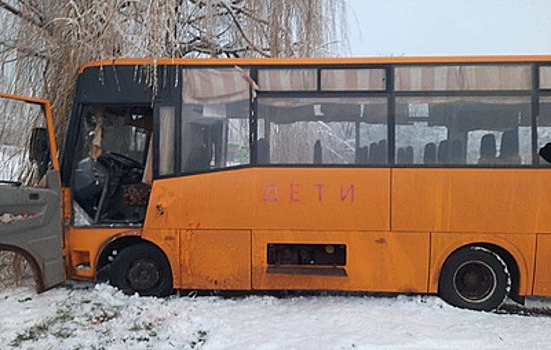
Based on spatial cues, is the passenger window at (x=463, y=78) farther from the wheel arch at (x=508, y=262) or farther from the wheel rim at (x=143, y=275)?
the wheel rim at (x=143, y=275)

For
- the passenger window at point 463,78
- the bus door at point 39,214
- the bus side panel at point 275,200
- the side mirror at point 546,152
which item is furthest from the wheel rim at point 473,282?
the bus door at point 39,214

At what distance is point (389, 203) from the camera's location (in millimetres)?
4957

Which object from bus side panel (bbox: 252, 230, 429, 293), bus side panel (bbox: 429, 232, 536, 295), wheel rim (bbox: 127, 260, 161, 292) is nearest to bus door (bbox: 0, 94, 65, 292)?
wheel rim (bbox: 127, 260, 161, 292)

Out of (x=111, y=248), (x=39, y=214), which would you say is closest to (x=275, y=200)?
(x=111, y=248)

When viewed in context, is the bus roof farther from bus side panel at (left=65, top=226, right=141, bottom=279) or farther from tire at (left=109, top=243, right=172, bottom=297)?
tire at (left=109, top=243, right=172, bottom=297)

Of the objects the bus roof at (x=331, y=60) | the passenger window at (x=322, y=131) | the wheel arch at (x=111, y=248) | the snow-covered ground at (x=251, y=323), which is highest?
the bus roof at (x=331, y=60)

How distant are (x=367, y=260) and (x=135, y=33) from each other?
4378 millimetres

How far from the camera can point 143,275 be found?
Result: 5.27 meters

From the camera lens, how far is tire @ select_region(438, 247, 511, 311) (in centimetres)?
498

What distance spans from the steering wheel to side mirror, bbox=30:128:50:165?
69 cm

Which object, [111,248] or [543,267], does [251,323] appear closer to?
[111,248]

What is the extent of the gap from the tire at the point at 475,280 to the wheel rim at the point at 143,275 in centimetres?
353

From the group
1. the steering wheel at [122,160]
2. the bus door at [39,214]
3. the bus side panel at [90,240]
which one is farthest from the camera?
the steering wheel at [122,160]

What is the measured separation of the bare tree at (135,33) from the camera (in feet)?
Result: 19.0
